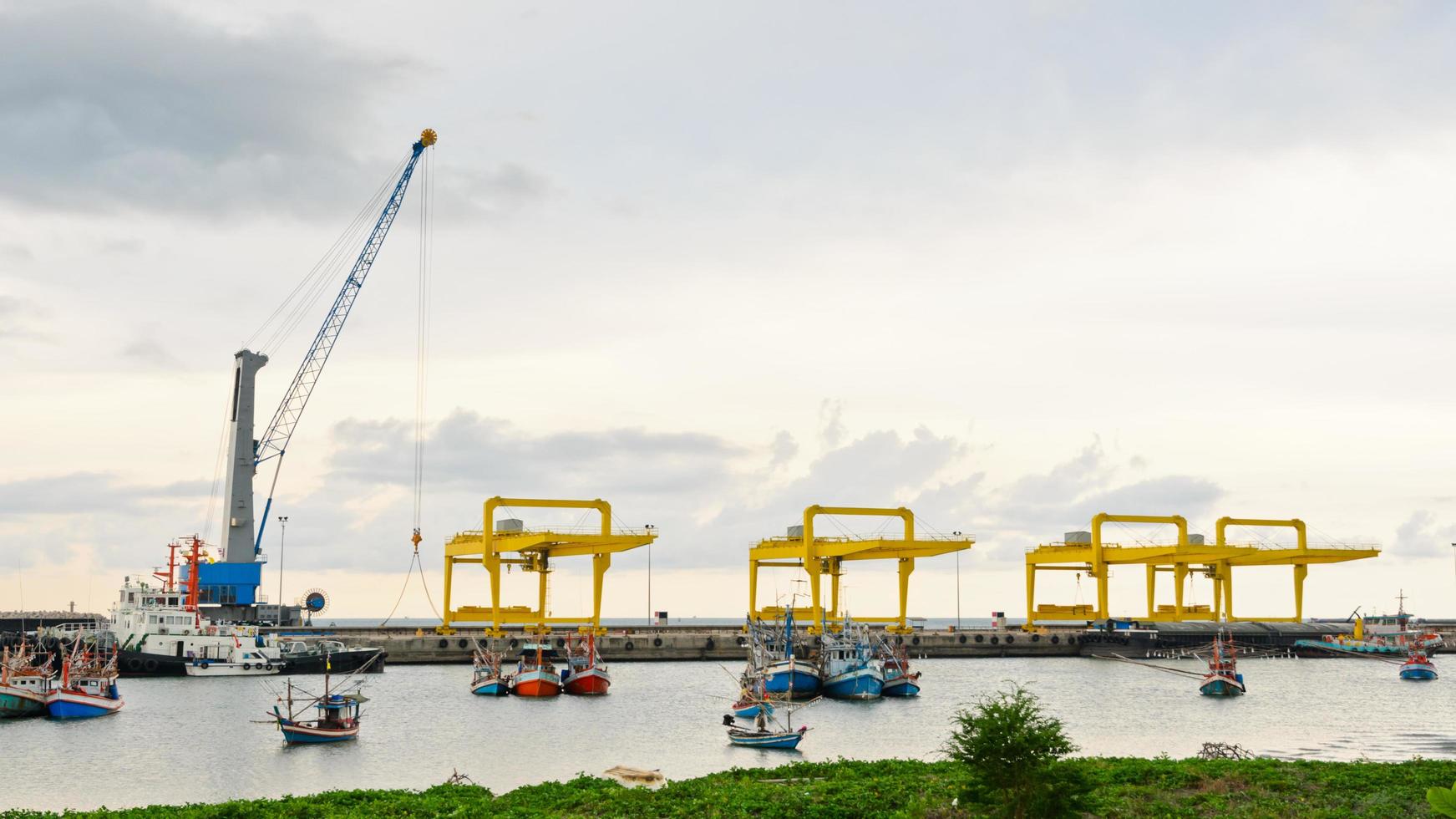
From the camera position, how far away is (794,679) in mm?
67562

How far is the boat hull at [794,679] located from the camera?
6644cm

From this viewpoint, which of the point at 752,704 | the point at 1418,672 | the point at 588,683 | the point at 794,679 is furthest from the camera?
the point at 1418,672

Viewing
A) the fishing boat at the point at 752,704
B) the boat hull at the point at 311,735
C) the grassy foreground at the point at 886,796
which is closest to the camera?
the grassy foreground at the point at 886,796

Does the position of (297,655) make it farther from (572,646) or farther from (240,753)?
(240,753)

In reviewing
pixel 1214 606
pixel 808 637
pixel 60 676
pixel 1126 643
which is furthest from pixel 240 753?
pixel 1214 606

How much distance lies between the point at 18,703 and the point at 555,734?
74.6 feet

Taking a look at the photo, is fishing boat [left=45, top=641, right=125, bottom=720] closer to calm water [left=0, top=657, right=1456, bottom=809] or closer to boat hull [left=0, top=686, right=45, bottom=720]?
boat hull [left=0, top=686, right=45, bottom=720]

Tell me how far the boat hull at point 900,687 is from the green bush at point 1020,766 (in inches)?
1938

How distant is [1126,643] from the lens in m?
114

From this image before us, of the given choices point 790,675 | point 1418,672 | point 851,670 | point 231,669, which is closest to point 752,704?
point 790,675

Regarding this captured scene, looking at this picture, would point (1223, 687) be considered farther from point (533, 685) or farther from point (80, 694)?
point (80, 694)

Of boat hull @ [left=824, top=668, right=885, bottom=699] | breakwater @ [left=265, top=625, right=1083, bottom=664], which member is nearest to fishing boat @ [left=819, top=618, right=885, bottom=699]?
boat hull @ [left=824, top=668, right=885, bottom=699]

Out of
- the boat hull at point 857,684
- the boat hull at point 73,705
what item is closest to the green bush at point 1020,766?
the boat hull at point 73,705

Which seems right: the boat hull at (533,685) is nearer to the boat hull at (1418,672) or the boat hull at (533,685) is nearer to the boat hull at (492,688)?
the boat hull at (492,688)
